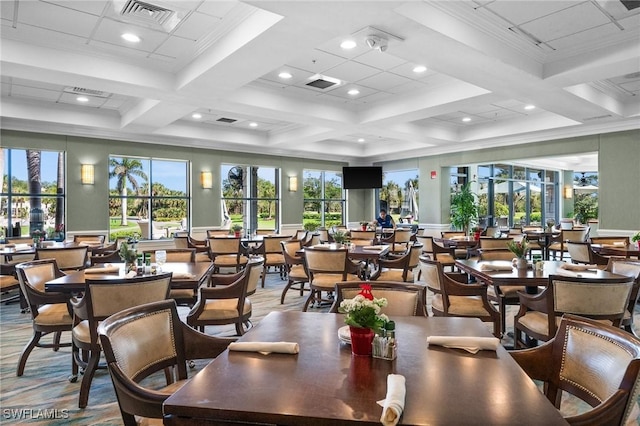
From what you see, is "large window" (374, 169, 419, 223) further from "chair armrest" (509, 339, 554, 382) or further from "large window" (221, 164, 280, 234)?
"chair armrest" (509, 339, 554, 382)

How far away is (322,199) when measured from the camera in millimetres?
13141

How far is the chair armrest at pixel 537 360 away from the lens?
183 centimetres

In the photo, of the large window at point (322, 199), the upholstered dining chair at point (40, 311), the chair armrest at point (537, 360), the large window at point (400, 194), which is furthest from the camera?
the large window at point (400, 194)

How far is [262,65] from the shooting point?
4812 millimetres

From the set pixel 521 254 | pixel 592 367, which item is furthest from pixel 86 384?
A: pixel 521 254

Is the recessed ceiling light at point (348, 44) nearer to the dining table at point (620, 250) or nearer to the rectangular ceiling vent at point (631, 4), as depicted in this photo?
the rectangular ceiling vent at point (631, 4)

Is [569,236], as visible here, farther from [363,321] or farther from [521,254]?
[363,321]

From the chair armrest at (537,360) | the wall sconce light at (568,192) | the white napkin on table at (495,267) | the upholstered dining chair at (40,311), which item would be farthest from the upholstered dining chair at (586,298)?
the wall sconce light at (568,192)

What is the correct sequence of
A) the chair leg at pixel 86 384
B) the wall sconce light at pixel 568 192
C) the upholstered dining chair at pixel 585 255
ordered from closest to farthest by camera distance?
the chair leg at pixel 86 384, the upholstered dining chair at pixel 585 255, the wall sconce light at pixel 568 192

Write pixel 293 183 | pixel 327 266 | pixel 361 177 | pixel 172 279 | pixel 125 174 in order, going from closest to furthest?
pixel 172 279 < pixel 327 266 < pixel 125 174 < pixel 293 183 < pixel 361 177

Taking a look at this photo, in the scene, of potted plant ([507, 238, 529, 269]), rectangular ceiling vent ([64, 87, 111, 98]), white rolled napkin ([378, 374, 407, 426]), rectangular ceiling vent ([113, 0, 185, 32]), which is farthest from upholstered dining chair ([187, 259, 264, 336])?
rectangular ceiling vent ([64, 87, 111, 98])

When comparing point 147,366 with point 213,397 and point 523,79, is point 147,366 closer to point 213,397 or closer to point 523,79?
point 213,397

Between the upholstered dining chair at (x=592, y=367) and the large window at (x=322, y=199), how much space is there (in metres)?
10.8

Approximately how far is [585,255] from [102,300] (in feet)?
19.3
